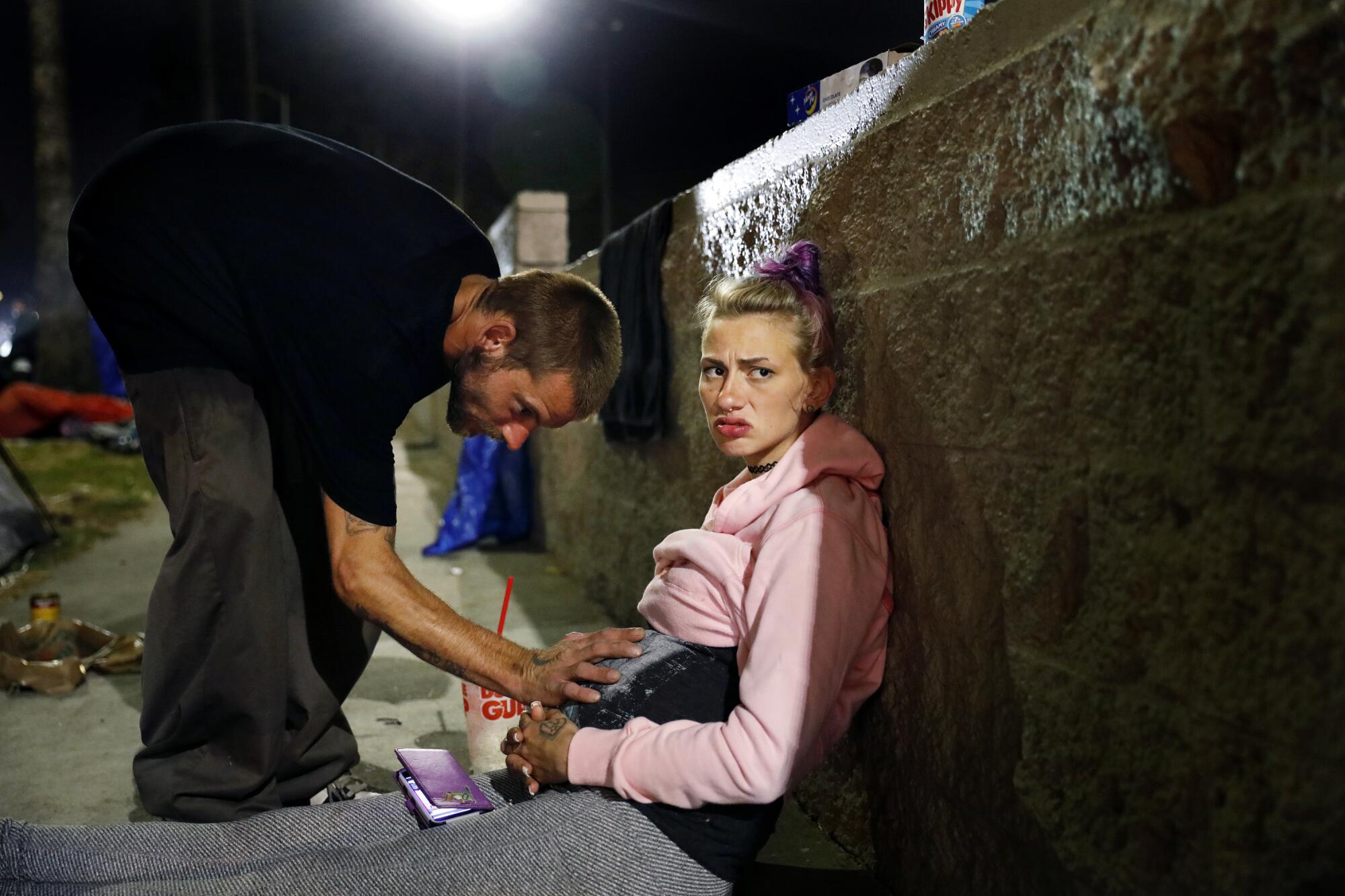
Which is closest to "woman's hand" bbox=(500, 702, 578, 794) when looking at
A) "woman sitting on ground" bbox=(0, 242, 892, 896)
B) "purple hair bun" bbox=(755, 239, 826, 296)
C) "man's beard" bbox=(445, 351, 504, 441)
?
"woman sitting on ground" bbox=(0, 242, 892, 896)

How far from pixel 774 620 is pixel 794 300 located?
719mm

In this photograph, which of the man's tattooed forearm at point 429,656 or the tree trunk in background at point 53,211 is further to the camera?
the tree trunk in background at point 53,211

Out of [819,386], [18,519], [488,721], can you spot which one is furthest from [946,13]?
[18,519]

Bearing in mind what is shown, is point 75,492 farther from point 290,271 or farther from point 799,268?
point 799,268

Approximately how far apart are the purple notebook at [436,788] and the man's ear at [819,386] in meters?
1.00

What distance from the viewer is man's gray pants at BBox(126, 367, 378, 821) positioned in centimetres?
220

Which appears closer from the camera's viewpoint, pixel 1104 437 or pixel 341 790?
pixel 1104 437

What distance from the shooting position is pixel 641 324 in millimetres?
3777

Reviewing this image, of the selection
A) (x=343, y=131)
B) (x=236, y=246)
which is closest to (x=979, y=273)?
(x=236, y=246)

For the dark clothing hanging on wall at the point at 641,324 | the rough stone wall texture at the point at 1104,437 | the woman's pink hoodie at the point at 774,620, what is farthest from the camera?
the dark clothing hanging on wall at the point at 641,324

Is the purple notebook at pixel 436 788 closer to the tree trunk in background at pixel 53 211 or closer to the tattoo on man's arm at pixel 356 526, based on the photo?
the tattoo on man's arm at pixel 356 526

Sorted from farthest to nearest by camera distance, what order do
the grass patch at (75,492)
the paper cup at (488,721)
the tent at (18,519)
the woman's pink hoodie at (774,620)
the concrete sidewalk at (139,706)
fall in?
the grass patch at (75,492) < the tent at (18,519) < the concrete sidewalk at (139,706) < the paper cup at (488,721) < the woman's pink hoodie at (774,620)

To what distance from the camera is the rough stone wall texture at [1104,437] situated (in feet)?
3.71

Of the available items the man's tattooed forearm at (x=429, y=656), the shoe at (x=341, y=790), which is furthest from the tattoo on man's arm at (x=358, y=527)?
the shoe at (x=341, y=790)
